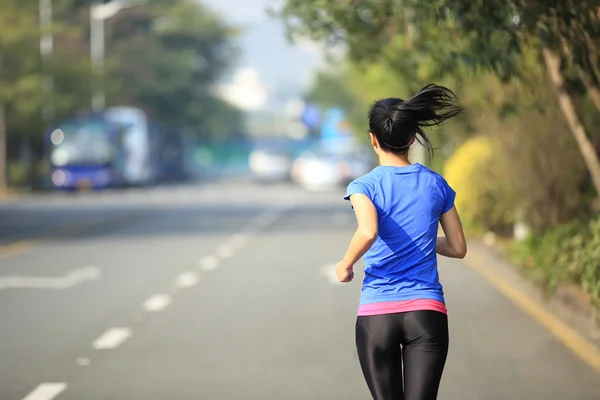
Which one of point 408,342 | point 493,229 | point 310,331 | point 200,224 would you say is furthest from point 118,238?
point 408,342

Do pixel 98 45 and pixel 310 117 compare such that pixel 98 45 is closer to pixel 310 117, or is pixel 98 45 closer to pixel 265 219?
pixel 265 219

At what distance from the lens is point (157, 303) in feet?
47.0

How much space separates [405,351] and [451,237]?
19.9 inches

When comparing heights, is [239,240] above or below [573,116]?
below

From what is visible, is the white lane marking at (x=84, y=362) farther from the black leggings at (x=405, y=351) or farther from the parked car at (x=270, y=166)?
the parked car at (x=270, y=166)

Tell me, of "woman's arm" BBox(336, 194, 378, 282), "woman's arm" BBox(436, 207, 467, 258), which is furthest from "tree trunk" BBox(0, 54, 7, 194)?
"woman's arm" BBox(336, 194, 378, 282)

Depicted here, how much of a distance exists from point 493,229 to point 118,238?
22.9 ft

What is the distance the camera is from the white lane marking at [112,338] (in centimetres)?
1108

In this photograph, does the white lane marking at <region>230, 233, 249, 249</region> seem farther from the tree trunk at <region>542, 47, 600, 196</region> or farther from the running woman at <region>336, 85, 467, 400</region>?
the running woman at <region>336, 85, 467, 400</region>

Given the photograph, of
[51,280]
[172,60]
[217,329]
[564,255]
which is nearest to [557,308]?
[564,255]

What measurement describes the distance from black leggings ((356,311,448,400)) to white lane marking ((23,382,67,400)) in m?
3.72

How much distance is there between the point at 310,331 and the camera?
12.0 metres

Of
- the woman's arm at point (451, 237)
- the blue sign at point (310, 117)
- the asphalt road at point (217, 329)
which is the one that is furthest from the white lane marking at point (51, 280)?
the blue sign at point (310, 117)

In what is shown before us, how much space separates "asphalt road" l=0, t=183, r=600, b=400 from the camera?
9102 mm
